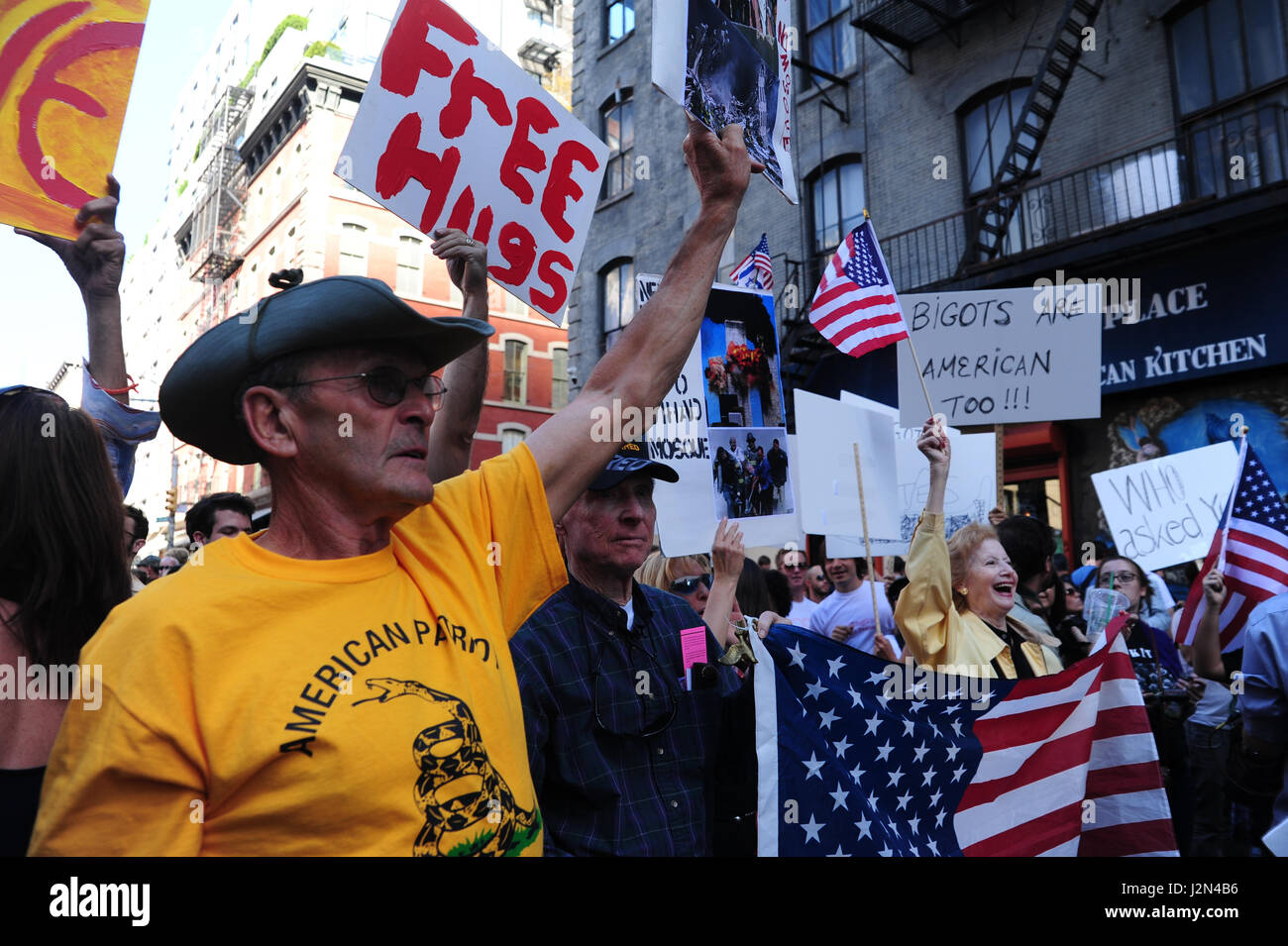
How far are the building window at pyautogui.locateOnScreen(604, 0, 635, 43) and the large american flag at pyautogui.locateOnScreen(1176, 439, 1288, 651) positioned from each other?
18.1m

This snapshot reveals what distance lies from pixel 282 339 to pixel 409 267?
32.5 meters

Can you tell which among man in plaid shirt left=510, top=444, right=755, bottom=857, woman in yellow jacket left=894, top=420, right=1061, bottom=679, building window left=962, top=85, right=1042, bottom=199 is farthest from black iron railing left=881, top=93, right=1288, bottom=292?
man in plaid shirt left=510, top=444, right=755, bottom=857

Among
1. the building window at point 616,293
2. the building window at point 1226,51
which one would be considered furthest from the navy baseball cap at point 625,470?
the building window at point 616,293

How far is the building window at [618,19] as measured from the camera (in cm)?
2038

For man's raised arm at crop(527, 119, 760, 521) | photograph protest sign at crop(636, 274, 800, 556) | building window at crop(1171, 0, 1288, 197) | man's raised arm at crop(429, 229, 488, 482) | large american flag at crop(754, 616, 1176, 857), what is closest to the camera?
man's raised arm at crop(527, 119, 760, 521)

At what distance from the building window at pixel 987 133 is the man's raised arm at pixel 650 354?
1256 centimetres

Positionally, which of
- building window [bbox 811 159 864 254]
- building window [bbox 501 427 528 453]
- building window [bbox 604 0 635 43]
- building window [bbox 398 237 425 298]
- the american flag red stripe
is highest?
building window [bbox 604 0 635 43]

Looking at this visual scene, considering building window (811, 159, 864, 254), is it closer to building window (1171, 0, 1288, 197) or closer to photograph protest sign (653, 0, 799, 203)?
building window (1171, 0, 1288, 197)

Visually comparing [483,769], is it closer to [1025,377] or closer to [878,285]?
[878,285]

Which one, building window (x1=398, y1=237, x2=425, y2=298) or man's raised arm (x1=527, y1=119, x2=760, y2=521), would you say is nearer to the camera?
man's raised arm (x1=527, y1=119, x2=760, y2=521)

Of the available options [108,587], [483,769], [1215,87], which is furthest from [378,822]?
[1215,87]

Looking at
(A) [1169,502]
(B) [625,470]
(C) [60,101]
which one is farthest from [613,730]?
(A) [1169,502]

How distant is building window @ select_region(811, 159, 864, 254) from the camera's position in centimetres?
1563

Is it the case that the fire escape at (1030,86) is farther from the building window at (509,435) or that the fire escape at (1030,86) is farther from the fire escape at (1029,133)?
the building window at (509,435)
